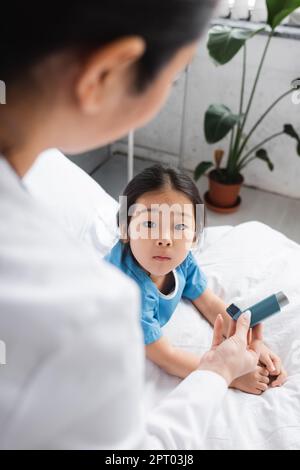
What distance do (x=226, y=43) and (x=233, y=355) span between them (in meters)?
1.25

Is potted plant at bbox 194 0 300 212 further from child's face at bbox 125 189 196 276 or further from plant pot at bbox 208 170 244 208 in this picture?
child's face at bbox 125 189 196 276

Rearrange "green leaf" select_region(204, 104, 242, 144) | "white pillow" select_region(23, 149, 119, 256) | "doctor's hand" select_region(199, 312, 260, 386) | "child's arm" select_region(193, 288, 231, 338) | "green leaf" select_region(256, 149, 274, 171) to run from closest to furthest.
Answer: "doctor's hand" select_region(199, 312, 260, 386) → "child's arm" select_region(193, 288, 231, 338) → "white pillow" select_region(23, 149, 119, 256) → "green leaf" select_region(204, 104, 242, 144) → "green leaf" select_region(256, 149, 274, 171)

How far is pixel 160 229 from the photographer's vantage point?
104cm

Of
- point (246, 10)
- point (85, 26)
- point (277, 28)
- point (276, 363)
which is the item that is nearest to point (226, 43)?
point (277, 28)

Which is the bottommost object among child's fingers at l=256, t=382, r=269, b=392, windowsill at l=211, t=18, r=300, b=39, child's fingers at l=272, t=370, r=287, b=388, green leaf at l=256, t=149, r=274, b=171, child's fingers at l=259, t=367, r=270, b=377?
green leaf at l=256, t=149, r=274, b=171

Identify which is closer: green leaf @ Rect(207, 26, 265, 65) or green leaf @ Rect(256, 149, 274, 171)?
green leaf @ Rect(207, 26, 265, 65)

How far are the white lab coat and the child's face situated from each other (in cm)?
57

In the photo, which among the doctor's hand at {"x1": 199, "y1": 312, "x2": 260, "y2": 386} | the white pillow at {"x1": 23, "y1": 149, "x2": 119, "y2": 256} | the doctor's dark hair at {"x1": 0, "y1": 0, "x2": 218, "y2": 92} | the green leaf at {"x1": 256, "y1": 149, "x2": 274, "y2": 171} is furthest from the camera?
the green leaf at {"x1": 256, "y1": 149, "x2": 274, "y2": 171}

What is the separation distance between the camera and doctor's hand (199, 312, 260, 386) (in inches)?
33.4

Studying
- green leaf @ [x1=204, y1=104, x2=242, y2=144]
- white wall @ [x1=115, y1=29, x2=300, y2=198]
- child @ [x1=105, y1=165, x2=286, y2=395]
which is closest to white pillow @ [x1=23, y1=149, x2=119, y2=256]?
child @ [x1=105, y1=165, x2=286, y2=395]

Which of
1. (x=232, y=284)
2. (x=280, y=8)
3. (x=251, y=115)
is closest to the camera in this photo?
(x=232, y=284)

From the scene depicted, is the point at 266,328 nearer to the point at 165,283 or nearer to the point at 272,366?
the point at 272,366

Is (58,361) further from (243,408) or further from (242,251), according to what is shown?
(242,251)

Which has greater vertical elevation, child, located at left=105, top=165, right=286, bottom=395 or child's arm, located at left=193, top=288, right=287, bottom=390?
child, located at left=105, top=165, right=286, bottom=395
